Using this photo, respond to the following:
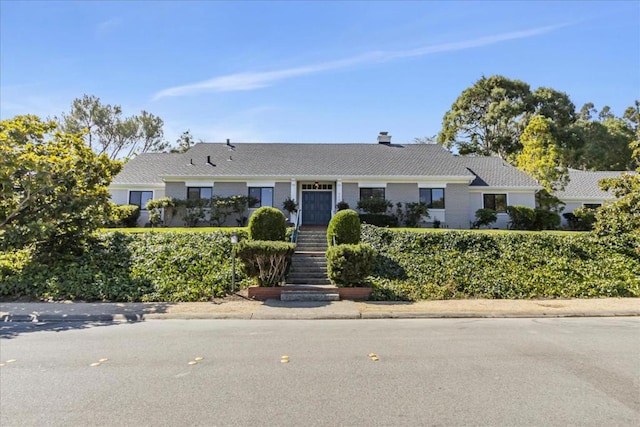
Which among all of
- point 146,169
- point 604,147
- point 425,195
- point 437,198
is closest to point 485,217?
point 437,198

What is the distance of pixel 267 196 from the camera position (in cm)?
2169

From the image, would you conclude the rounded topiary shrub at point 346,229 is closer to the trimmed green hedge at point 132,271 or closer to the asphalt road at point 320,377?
the trimmed green hedge at point 132,271

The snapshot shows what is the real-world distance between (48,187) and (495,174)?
2305 cm

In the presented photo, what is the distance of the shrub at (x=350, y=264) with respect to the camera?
1057 cm

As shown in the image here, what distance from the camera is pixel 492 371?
4.81 m

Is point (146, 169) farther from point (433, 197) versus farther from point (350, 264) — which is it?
point (350, 264)

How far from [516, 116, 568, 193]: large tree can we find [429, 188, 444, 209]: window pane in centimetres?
733

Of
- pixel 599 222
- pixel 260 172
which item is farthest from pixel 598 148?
pixel 260 172

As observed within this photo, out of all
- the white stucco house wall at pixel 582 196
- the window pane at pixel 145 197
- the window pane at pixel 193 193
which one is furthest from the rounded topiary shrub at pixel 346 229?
the white stucco house wall at pixel 582 196

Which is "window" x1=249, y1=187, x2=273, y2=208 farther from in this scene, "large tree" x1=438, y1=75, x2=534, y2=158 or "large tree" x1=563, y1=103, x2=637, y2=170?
"large tree" x1=563, y1=103, x2=637, y2=170

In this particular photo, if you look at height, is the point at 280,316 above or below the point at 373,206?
below

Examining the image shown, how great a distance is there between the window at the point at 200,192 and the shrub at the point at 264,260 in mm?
11927

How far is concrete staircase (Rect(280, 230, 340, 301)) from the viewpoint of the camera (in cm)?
1029

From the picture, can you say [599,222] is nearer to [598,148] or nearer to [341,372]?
[341,372]
